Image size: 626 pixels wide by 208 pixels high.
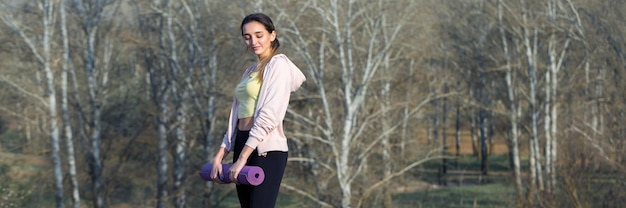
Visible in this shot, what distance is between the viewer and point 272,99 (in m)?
3.36

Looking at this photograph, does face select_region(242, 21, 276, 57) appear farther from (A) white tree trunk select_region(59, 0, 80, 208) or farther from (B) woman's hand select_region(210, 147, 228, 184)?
(A) white tree trunk select_region(59, 0, 80, 208)

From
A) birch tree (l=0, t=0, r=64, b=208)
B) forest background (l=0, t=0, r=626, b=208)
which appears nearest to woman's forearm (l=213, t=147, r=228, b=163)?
forest background (l=0, t=0, r=626, b=208)

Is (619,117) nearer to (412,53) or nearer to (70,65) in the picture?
(412,53)

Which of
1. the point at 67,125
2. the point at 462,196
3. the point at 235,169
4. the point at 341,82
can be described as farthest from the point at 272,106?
the point at 462,196

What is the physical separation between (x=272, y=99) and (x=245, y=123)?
18cm

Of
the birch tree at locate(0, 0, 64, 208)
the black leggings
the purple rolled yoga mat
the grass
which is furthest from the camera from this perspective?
the grass

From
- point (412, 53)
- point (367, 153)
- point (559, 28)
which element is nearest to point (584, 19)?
point (559, 28)

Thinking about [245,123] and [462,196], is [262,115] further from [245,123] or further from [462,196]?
[462,196]

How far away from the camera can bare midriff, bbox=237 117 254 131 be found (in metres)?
3.45

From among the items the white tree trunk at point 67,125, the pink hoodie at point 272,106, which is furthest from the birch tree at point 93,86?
the pink hoodie at point 272,106

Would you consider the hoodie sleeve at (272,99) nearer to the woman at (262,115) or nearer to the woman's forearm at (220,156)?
the woman at (262,115)

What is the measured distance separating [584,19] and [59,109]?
13897 mm

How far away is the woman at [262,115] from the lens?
3.34 m

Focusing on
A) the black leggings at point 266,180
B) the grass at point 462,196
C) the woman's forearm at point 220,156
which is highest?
the woman's forearm at point 220,156
